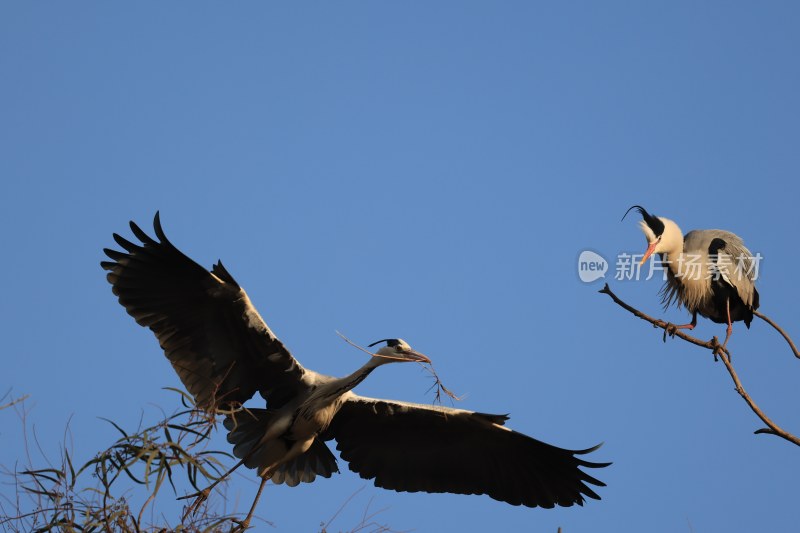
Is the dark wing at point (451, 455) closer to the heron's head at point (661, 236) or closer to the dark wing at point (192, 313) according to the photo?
the dark wing at point (192, 313)

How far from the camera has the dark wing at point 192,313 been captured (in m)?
6.26

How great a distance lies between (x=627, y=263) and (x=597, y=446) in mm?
2420

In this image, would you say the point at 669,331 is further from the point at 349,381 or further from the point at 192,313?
the point at 192,313

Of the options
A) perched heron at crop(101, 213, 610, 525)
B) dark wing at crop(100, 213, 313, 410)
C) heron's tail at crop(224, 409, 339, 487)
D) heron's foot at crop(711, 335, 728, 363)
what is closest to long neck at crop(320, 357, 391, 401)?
perched heron at crop(101, 213, 610, 525)

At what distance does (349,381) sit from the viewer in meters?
6.32

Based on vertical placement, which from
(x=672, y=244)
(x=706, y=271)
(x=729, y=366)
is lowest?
(x=729, y=366)

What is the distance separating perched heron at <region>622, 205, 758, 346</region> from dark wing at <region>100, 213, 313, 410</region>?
144 inches

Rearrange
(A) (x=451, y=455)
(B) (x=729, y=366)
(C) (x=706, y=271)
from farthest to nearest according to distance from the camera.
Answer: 1. (C) (x=706, y=271)
2. (A) (x=451, y=455)
3. (B) (x=729, y=366)

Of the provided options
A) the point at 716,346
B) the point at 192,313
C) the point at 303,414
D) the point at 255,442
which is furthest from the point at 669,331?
the point at 192,313

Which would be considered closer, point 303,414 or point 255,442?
point 303,414

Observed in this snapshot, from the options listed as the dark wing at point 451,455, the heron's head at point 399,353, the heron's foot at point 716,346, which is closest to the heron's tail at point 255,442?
the dark wing at point 451,455

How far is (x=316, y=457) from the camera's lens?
7051 millimetres

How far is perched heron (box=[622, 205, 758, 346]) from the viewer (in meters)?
8.32

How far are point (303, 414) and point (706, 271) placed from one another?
3.79m
